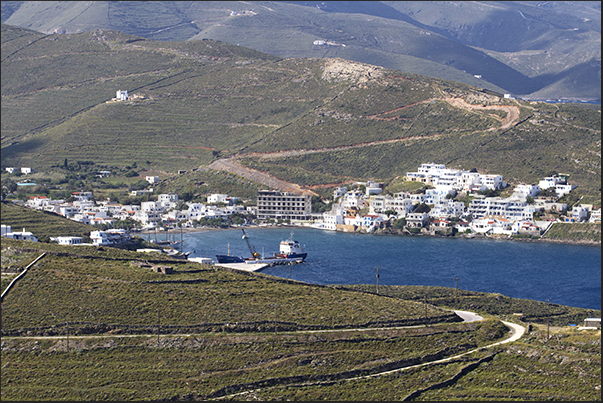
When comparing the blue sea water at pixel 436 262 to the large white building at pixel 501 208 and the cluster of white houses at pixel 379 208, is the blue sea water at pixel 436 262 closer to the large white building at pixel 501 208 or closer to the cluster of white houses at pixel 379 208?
the cluster of white houses at pixel 379 208

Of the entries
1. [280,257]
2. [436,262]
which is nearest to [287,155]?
[280,257]

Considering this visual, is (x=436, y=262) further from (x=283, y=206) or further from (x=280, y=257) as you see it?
(x=283, y=206)

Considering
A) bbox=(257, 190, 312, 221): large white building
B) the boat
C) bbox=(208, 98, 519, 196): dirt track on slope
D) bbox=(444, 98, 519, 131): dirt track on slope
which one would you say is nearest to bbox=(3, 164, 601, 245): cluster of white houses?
bbox=(257, 190, 312, 221): large white building

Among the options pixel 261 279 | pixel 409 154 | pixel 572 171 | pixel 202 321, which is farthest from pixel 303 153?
pixel 202 321

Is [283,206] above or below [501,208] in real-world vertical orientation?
below

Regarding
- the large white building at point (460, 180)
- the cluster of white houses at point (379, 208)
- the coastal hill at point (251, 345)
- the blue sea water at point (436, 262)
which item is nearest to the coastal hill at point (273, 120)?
the large white building at point (460, 180)

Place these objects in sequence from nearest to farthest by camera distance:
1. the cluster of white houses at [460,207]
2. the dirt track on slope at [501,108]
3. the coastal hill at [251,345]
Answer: the coastal hill at [251,345]
the cluster of white houses at [460,207]
the dirt track on slope at [501,108]
